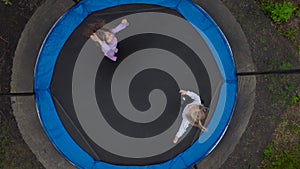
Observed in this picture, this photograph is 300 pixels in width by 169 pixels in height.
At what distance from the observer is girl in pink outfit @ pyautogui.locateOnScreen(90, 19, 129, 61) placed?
291 cm

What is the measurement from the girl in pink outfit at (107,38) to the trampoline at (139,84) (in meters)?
0.04

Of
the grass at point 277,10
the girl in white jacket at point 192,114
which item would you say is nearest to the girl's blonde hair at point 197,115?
the girl in white jacket at point 192,114

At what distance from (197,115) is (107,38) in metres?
0.77

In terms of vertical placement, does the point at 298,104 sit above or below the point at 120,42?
below

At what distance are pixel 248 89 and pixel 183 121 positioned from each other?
1.64ft

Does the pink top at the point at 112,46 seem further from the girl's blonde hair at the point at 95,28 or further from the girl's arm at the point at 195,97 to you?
the girl's arm at the point at 195,97

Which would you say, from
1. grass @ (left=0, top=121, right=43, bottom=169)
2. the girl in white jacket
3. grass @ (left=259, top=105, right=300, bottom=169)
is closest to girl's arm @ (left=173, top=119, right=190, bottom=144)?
the girl in white jacket

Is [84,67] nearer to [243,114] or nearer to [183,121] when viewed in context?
[183,121]

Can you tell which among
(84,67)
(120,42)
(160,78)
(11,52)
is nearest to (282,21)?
(160,78)

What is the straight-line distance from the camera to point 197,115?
293 cm

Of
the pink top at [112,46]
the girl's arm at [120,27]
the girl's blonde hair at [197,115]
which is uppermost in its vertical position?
the girl's arm at [120,27]

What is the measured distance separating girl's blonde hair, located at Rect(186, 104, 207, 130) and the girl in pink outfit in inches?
24.3

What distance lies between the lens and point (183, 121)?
3027mm

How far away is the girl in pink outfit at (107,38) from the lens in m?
2.91
